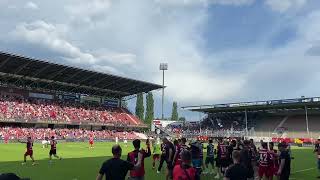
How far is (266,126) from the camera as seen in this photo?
94.1 m

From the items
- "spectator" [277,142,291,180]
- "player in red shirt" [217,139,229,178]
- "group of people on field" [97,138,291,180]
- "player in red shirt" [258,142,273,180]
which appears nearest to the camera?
"group of people on field" [97,138,291,180]

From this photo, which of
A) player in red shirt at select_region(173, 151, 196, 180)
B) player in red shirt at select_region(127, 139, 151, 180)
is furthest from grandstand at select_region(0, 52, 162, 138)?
player in red shirt at select_region(173, 151, 196, 180)

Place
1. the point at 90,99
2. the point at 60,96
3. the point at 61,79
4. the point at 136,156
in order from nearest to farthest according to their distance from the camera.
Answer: the point at 136,156, the point at 61,79, the point at 60,96, the point at 90,99

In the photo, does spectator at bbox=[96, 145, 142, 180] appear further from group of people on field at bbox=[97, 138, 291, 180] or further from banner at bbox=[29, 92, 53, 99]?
banner at bbox=[29, 92, 53, 99]

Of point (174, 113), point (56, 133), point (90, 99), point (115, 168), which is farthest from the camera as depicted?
point (174, 113)

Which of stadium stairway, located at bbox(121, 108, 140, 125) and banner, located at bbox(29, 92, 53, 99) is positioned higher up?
banner, located at bbox(29, 92, 53, 99)

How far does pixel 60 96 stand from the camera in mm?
87938

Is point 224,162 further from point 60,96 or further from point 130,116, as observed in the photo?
point 130,116

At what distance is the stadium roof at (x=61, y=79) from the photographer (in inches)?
2721

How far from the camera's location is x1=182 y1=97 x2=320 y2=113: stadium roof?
277ft

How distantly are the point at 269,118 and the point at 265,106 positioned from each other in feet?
17.5

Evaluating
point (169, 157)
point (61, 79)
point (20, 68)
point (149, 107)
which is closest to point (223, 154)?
point (169, 157)

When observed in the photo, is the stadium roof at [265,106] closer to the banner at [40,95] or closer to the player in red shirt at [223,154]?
the banner at [40,95]

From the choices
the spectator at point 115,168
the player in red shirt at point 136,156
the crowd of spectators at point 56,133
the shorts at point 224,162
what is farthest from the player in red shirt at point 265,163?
the crowd of spectators at point 56,133
